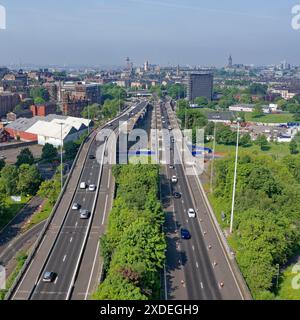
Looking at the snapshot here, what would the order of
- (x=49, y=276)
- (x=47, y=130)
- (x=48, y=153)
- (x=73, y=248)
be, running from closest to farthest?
1. (x=49, y=276)
2. (x=73, y=248)
3. (x=48, y=153)
4. (x=47, y=130)

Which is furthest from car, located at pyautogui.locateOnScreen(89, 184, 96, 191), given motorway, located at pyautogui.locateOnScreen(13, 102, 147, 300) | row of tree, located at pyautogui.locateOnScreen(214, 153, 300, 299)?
row of tree, located at pyautogui.locateOnScreen(214, 153, 300, 299)

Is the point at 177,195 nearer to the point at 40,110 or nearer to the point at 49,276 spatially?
the point at 49,276

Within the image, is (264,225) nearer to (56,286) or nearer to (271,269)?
(271,269)

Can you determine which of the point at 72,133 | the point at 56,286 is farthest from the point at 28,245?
the point at 72,133

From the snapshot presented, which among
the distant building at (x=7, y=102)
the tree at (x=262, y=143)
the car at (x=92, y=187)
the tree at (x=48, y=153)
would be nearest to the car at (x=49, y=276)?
the car at (x=92, y=187)

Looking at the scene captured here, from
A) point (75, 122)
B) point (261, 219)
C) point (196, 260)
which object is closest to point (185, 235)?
point (196, 260)
